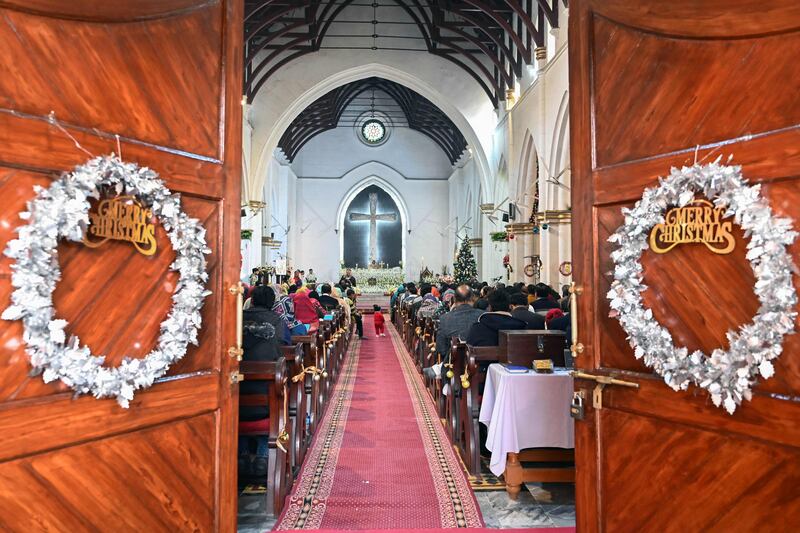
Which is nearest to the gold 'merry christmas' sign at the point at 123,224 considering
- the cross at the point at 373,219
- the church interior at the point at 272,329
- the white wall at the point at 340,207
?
the church interior at the point at 272,329

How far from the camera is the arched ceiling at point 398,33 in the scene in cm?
1391

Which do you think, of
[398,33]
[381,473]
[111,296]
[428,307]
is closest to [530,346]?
[381,473]

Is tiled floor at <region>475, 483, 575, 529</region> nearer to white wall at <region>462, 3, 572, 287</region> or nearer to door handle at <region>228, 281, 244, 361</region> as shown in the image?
door handle at <region>228, 281, 244, 361</region>

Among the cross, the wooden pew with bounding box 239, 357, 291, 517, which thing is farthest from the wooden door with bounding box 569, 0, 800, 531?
the cross

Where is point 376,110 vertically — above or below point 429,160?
above

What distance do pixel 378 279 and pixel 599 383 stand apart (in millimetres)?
22269

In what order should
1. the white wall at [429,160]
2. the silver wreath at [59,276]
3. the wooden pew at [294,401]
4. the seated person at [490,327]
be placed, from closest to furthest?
the silver wreath at [59,276] → the wooden pew at [294,401] → the seated person at [490,327] → the white wall at [429,160]

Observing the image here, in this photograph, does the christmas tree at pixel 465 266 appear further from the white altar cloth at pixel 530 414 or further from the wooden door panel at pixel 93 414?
the wooden door panel at pixel 93 414

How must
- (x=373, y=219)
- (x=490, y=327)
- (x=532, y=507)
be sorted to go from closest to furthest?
1. (x=532, y=507)
2. (x=490, y=327)
3. (x=373, y=219)

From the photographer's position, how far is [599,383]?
8.00 ft

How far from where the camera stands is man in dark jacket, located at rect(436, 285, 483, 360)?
534cm

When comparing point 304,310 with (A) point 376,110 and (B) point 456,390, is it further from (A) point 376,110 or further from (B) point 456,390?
(A) point 376,110

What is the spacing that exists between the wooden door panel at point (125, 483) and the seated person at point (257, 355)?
1.21 m

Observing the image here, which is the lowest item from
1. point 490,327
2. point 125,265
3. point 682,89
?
point 490,327
